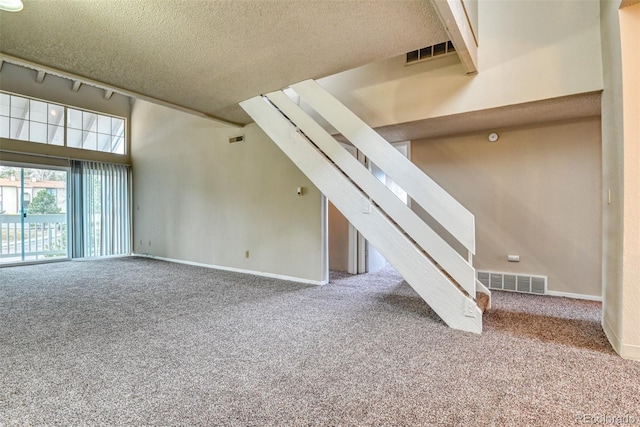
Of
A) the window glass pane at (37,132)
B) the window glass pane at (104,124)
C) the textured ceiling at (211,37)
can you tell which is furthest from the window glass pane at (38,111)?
the textured ceiling at (211,37)

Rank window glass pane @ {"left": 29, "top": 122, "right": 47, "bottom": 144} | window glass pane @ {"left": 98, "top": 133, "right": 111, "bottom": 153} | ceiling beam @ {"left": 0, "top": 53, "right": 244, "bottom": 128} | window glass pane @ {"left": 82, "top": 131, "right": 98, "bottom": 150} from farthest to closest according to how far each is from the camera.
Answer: window glass pane @ {"left": 98, "top": 133, "right": 111, "bottom": 153} → window glass pane @ {"left": 82, "top": 131, "right": 98, "bottom": 150} → window glass pane @ {"left": 29, "top": 122, "right": 47, "bottom": 144} → ceiling beam @ {"left": 0, "top": 53, "right": 244, "bottom": 128}

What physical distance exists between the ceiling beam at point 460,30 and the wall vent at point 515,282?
258cm

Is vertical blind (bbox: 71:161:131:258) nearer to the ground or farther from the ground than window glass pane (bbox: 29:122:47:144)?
nearer to the ground

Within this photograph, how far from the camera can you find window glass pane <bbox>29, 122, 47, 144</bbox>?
6.26 metres

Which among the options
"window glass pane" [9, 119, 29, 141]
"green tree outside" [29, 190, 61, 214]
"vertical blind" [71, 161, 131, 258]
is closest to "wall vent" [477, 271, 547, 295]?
"vertical blind" [71, 161, 131, 258]

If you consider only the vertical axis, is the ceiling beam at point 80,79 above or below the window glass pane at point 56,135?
below

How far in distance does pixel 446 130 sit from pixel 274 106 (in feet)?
7.64

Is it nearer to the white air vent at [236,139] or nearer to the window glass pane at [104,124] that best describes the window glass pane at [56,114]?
the window glass pane at [104,124]

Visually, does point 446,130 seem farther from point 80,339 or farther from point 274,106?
point 80,339

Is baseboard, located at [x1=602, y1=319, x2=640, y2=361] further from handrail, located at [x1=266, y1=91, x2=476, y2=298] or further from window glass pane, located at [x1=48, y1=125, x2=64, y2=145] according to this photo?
window glass pane, located at [x1=48, y1=125, x2=64, y2=145]

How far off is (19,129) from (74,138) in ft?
2.94

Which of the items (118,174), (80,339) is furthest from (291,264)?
(118,174)

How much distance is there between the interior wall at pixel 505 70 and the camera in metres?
2.78

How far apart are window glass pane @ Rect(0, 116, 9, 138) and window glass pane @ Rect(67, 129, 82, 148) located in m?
0.96
